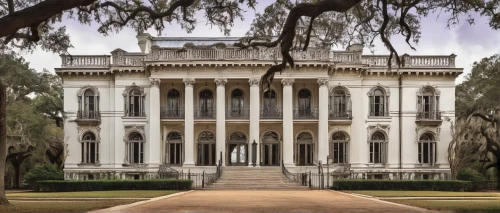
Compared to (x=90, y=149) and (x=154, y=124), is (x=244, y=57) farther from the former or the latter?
(x=90, y=149)

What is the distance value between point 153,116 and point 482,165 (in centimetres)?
2419

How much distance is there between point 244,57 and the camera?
1804 inches

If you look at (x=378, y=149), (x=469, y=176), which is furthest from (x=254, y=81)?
(x=469, y=176)

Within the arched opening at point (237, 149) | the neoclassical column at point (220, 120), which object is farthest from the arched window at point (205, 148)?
the neoclassical column at point (220, 120)

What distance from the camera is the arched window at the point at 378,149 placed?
4803cm

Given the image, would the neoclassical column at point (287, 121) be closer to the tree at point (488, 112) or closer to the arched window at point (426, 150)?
the arched window at point (426, 150)

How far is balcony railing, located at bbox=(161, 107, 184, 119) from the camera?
47.8 meters

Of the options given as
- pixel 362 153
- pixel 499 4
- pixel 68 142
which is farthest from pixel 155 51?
pixel 499 4

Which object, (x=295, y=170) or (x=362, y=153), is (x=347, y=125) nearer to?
(x=362, y=153)

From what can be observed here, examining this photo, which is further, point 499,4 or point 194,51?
point 194,51

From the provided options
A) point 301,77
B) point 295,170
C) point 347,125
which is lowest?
point 295,170

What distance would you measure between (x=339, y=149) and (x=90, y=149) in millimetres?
18345

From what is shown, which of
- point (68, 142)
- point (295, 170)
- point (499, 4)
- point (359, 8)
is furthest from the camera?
point (68, 142)

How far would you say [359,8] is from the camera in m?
23.6
